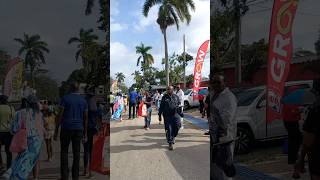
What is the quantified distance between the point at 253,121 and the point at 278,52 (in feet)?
1.63

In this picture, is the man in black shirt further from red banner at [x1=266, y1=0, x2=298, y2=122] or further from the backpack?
the backpack

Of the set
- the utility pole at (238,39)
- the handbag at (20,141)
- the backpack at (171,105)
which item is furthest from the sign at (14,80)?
the backpack at (171,105)

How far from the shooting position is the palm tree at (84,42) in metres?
3.61

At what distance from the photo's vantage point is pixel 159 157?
737 centimetres

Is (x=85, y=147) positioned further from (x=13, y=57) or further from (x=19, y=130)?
(x=13, y=57)

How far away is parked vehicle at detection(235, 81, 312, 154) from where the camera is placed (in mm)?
2891

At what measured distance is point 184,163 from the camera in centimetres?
682

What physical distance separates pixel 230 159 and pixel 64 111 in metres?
1.41

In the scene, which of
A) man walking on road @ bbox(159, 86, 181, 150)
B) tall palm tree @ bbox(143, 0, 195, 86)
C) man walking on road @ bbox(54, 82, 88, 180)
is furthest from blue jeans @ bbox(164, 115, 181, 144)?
man walking on road @ bbox(54, 82, 88, 180)

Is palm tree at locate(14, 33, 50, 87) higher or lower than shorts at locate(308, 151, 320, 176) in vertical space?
higher

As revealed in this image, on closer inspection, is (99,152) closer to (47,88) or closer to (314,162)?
(47,88)

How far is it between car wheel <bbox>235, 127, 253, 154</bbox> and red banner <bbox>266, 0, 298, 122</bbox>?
22cm

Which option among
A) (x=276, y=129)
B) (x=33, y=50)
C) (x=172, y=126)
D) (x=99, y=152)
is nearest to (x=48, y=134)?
(x=99, y=152)

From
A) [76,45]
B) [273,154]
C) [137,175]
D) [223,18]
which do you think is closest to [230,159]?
[273,154]
